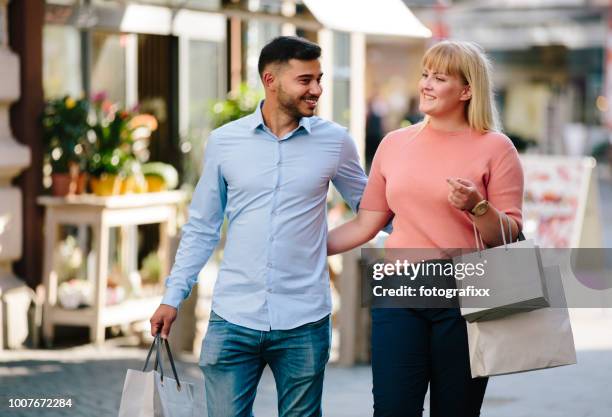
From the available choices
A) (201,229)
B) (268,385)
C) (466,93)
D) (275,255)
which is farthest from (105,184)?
(466,93)

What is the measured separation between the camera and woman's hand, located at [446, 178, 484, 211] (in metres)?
3.79

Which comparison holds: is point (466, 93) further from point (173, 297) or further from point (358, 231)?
point (173, 297)

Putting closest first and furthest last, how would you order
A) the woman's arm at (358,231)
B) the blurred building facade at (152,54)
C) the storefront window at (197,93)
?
the woman's arm at (358,231)
the blurred building facade at (152,54)
the storefront window at (197,93)

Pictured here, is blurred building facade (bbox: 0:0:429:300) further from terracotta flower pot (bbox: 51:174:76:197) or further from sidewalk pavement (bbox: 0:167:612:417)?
sidewalk pavement (bbox: 0:167:612:417)

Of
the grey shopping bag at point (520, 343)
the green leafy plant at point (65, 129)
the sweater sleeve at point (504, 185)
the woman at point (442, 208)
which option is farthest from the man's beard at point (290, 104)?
the green leafy plant at point (65, 129)

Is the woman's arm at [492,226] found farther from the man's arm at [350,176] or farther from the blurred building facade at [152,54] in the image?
the blurred building facade at [152,54]

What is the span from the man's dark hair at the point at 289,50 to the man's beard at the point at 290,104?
0.10 meters

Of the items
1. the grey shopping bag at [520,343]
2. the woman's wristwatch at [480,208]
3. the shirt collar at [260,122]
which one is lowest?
the grey shopping bag at [520,343]

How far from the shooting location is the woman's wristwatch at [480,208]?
383 centimetres

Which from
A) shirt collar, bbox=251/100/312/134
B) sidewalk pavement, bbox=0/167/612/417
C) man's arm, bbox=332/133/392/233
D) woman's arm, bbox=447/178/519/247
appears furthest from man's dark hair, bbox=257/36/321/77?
sidewalk pavement, bbox=0/167/612/417

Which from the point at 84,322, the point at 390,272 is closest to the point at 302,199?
the point at 390,272

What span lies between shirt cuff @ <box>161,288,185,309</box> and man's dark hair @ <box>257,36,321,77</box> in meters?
0.78

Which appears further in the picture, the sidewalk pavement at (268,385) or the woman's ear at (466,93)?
the sidewalk pavement at (268,385)

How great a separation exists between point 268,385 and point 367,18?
246cm
